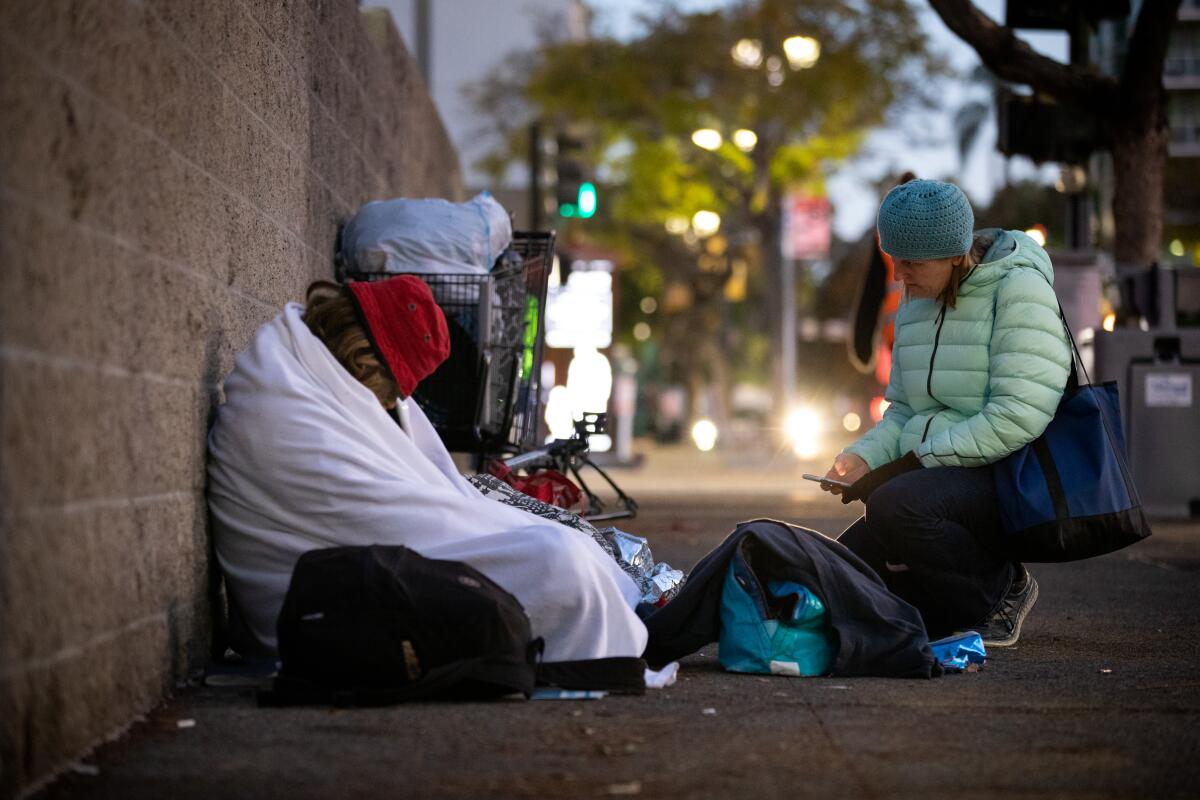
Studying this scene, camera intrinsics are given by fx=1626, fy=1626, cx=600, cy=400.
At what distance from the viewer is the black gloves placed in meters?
5.70

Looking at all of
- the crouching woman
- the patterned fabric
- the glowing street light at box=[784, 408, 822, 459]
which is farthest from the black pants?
the glowing street light at box=[784, 408, 822, 459]

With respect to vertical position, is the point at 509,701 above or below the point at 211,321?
below

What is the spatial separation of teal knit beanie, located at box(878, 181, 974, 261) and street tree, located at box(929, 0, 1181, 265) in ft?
26.4

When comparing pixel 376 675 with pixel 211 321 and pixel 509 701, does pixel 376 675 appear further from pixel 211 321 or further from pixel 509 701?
pixel 211 321

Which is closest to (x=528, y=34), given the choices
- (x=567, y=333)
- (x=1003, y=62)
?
(x=567, y=333)

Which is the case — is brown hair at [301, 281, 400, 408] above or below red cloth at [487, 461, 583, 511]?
above

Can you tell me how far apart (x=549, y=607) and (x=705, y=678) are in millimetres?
740

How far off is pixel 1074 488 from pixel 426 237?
3.33m

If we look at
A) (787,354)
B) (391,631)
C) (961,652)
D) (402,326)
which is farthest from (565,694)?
(787,354)

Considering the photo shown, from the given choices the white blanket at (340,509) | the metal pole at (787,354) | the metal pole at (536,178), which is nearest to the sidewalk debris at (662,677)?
the white blanket at (340,509)

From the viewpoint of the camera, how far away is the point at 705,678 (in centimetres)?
505

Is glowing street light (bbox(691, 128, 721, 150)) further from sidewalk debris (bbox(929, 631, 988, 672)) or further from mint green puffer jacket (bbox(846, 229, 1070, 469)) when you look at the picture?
sidewalk debris (bbox(929, 631, 988, 672))

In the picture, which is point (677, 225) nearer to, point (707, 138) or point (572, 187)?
point (707, 138)

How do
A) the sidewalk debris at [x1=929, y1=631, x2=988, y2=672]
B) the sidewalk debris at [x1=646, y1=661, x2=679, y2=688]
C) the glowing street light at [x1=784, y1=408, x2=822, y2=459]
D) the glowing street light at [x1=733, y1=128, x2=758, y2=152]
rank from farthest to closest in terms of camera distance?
the glowing street light at [x1=733, y1=128, x2=758, y2=152], the glowing street light at [x1=784, y1=408, x2=822, y2=459], the sidewalk debris at [x1=929, y1=631, x2=988, y2=672], the sidewalk debris at [x1=646, y1=661, x2=679, y2=688]
